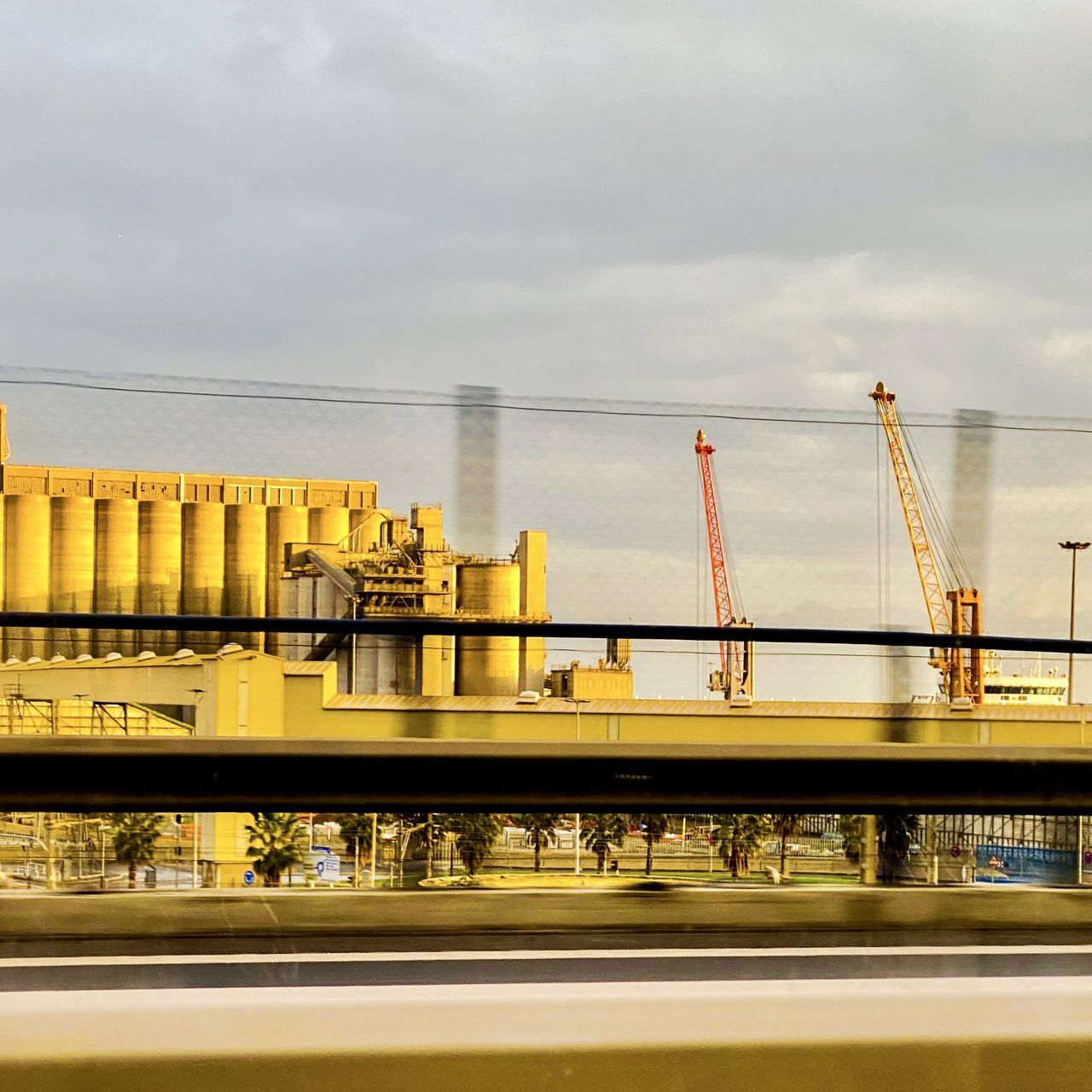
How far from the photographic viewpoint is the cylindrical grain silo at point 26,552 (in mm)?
5434

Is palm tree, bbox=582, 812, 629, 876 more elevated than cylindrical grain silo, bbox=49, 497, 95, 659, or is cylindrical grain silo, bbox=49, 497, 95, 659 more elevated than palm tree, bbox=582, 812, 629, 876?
cylindrical grain silo, bbox=49, 497, 95, 659

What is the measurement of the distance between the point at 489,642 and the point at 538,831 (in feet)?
3.52

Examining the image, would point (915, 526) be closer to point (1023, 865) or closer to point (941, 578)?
point (941, 578)

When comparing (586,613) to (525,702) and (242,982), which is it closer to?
(525,702)

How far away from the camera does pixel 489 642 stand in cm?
477

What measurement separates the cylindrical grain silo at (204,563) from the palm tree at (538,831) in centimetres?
215

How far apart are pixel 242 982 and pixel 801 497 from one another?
3.13 meters

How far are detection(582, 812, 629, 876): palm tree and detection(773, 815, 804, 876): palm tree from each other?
44 cm

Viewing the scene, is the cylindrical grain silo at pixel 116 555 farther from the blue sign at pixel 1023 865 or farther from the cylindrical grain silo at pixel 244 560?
the blue sign at pixel 1023 865

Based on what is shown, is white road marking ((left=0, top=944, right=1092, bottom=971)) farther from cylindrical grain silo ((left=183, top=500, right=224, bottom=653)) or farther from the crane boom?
cylindrical grain silo ((left=183, top=500, right=224, bottom=653))

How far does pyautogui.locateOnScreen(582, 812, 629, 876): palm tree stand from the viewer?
3.81 metres

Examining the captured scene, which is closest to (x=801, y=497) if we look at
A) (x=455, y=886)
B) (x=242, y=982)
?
(x=455, y=886)

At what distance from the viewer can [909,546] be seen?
199 inches

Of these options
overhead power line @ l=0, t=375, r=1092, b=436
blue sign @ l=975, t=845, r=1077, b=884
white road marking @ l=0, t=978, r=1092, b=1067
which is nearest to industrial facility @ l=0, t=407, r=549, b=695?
overhead power line @ l=0, t=375, r=1092, b=436
